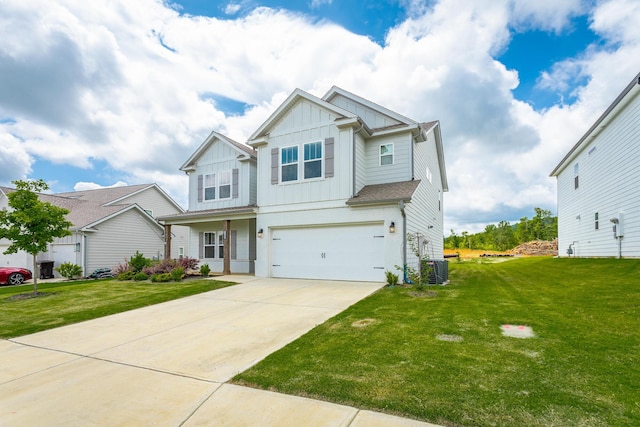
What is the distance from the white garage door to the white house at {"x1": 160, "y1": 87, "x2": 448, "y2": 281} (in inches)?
1.4

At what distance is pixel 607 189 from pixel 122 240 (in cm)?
2546

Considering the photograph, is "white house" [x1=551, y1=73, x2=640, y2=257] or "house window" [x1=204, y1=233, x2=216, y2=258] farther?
"house window" [x1=204, y1=233, x2=216, y2=258]

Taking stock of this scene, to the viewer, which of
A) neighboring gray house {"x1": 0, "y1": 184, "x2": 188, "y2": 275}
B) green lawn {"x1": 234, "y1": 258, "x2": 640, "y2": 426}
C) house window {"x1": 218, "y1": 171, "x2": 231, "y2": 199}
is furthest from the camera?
neighboring gray house {"x1": 0, "y1": 184, "x2": 188, "y2": 275}

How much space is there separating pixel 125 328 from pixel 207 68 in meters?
11.3

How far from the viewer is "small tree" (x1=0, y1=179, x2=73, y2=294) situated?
35.5ft

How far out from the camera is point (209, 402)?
3354mm

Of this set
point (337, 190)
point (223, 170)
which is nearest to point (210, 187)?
point (223, 170)

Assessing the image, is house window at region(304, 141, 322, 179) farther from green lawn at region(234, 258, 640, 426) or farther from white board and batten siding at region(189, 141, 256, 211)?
green lawn at region(234, 258, 640, 426)

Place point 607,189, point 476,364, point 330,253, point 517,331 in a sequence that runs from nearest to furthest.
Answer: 1. point 476,364
2. point 517,331
3. point 330,253
4. point 607,189

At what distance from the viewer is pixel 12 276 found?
1680 cm

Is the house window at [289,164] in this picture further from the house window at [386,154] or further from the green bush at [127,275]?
the green bush at [127,275]

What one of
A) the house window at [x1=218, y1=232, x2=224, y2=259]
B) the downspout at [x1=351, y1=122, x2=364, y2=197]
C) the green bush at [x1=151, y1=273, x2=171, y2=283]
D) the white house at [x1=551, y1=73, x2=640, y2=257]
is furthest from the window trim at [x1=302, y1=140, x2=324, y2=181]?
the white house at [x1=551, y1=73, x2=640, y2=257]

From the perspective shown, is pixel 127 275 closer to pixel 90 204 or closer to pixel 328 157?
pixel 328 157

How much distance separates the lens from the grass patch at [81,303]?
7207 mm
